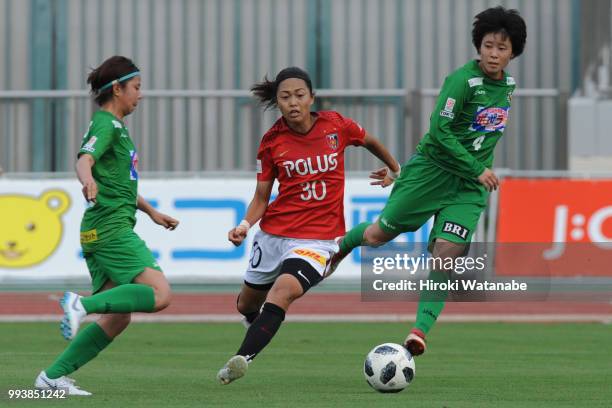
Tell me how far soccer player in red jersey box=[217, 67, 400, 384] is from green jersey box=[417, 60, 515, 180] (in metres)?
0.60

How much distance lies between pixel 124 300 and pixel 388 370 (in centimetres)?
155

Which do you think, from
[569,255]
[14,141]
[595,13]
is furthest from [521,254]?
[14,141]

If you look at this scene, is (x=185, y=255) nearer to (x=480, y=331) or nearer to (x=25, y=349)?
(x=480, y=331)

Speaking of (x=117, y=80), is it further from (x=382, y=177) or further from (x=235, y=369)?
(x=382, y=177)

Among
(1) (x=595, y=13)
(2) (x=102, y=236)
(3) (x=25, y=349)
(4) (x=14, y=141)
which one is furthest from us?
(1) (x=595, y=13)

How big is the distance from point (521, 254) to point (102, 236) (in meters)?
10.0

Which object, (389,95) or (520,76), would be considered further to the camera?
(520,76)

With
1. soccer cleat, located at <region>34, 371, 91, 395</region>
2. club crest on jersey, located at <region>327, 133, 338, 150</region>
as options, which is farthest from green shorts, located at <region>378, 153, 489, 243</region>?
soccer cleat, located at <region>34, 371, 91, 395</region>

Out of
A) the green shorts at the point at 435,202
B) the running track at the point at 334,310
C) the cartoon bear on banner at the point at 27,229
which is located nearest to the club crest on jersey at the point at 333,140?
the green shorts at the point at 435,202

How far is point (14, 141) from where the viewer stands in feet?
68.4

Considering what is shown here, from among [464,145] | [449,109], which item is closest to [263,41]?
[464,145]

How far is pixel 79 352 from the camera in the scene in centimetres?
857

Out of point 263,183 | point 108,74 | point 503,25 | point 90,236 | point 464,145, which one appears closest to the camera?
point 90,236

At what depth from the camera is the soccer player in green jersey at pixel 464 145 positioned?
9.45 metres
